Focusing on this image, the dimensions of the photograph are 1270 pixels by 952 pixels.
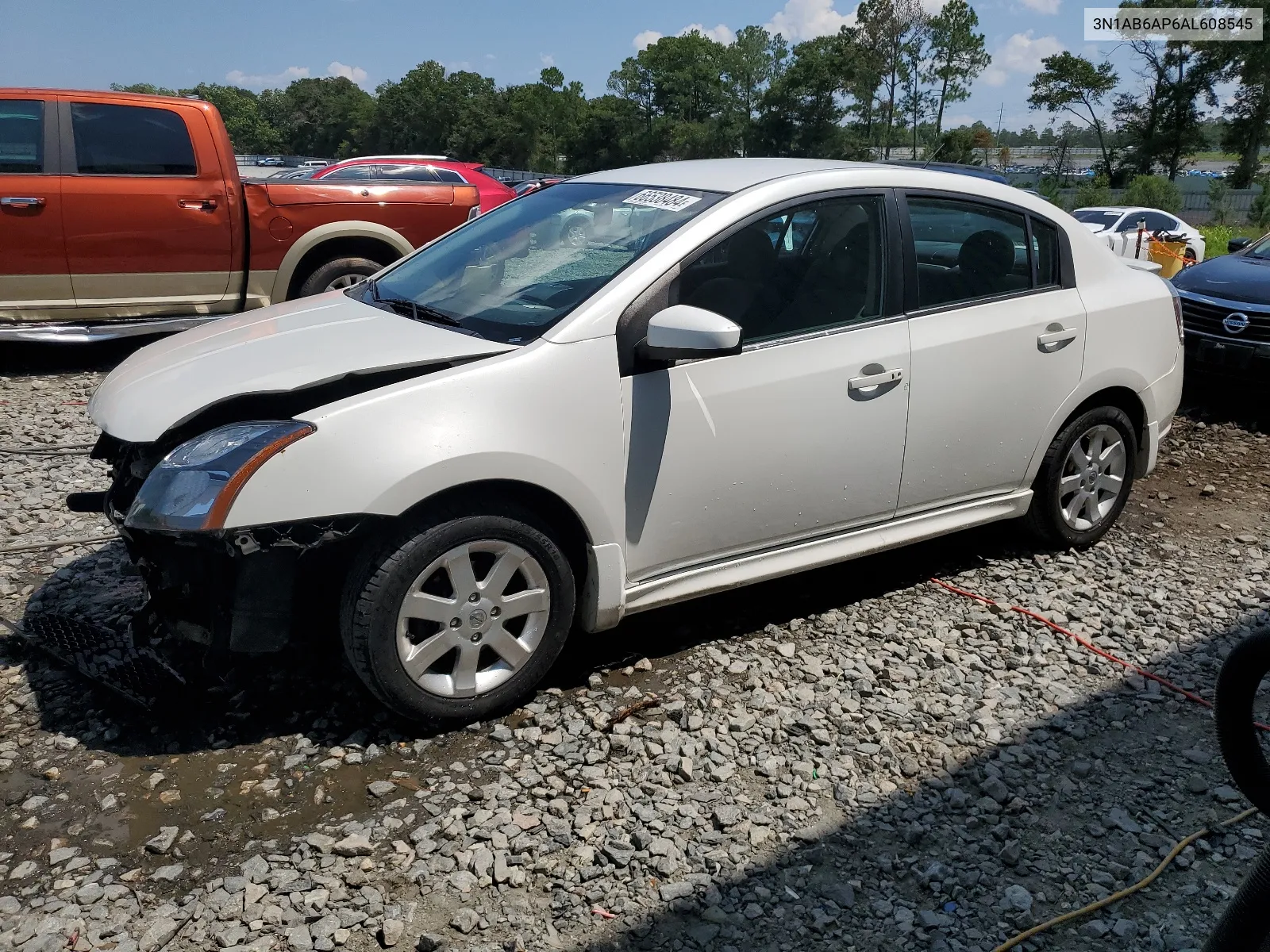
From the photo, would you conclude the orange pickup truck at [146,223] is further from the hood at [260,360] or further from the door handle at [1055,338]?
the door handle at [1055,338]

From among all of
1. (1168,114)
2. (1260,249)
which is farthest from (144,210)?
(1168,114)

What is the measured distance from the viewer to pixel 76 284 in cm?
750

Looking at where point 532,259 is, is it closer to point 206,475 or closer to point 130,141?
point 206,475

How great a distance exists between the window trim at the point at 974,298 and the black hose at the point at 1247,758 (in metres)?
2.49

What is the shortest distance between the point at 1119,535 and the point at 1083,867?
2858 millimetres

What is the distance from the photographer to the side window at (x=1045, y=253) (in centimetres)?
441

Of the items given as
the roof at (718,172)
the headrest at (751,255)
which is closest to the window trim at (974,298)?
the roof at (718,172)

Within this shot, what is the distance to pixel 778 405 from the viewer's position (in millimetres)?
3594

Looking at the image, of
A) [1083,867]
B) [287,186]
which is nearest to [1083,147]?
[287,186]

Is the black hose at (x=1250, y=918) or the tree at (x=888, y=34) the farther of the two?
the tree at (x=888, y=34)

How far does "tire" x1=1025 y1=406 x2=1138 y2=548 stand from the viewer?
4.59 metres

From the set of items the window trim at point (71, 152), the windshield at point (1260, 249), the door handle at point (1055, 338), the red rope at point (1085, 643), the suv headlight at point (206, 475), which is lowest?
the red rope at point (1085, 643)

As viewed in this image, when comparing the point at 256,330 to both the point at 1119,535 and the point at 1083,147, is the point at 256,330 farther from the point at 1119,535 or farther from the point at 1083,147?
the point at 1083,147

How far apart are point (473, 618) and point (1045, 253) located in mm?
2950
